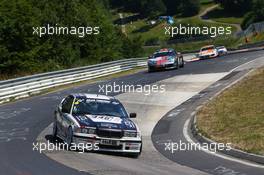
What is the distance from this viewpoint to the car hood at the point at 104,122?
15.4 m

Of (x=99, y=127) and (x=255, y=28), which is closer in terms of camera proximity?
(x=99, y=127)

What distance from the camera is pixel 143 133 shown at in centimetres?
2031

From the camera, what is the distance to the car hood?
50.4 feet

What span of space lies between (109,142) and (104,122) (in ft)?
1.82

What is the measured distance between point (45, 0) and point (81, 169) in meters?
46.3

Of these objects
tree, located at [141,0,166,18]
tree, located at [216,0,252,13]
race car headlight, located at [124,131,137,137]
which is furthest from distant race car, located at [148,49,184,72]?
tree, located at [141,0,166,18]

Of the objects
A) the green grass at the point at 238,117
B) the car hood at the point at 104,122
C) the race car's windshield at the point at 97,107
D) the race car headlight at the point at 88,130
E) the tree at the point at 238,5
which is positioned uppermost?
the tree at the point at 238,5

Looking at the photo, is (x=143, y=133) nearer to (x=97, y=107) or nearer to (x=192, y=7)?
(x=97, y=107)

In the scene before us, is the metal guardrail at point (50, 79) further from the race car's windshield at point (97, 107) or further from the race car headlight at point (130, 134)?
the race car headlight at point (130, 134)

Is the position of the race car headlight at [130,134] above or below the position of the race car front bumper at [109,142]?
above

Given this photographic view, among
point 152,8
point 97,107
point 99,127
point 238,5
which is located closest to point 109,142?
point 99,127

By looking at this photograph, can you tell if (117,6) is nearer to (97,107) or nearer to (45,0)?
(45,0)

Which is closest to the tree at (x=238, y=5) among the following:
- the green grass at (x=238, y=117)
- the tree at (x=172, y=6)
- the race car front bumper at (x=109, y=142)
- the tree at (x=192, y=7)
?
the tree at (x=192, y=7)

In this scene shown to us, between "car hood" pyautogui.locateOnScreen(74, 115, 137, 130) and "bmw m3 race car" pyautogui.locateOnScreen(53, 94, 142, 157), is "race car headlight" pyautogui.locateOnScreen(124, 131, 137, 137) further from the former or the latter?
"car hood" pyautogui.locateOnScreen(74, 115, 137, 130)
